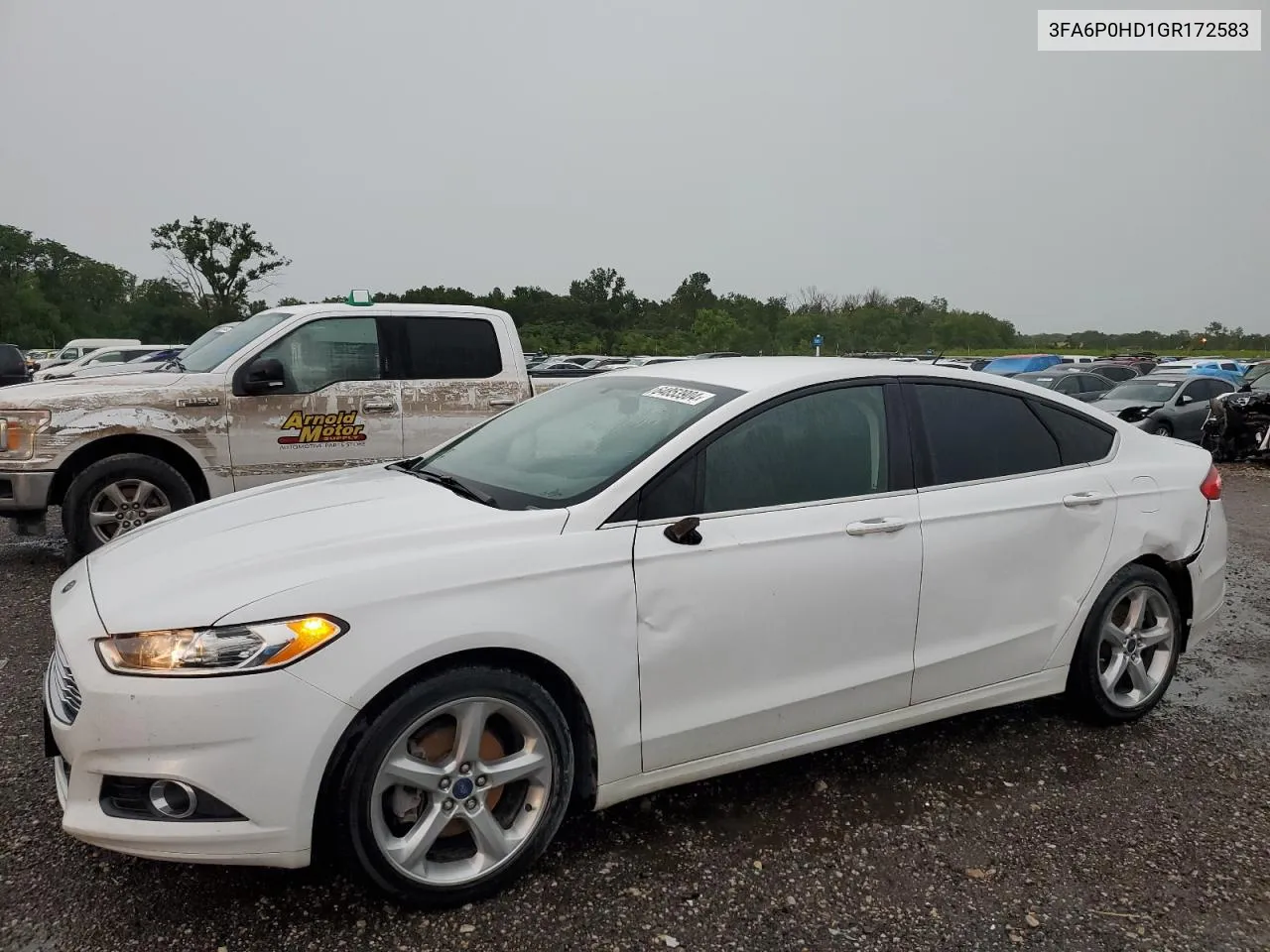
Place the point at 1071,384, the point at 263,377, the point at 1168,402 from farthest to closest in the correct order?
1. the point at 1071,384
2. the point at 1168,402
3. the point at 263,377

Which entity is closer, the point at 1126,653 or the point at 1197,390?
the point at 1126,653

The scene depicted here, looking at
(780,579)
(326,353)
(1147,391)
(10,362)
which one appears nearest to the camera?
(780,579)

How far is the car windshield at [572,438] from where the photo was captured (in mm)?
2900

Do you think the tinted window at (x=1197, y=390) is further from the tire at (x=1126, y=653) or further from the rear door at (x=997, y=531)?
the rear door at (x=997, y=531)

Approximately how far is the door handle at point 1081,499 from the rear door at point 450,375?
4463mm

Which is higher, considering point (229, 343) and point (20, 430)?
point (229, 343)

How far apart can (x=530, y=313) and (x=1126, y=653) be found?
6255 centimetres

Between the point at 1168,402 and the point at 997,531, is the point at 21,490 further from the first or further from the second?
the point at 1168,402

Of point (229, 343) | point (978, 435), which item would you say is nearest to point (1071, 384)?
point (229, 343)

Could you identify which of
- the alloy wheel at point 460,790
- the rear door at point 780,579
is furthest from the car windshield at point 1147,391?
the alloy wheel at point 460,790

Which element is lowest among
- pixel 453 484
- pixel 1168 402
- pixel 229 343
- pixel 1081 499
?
pixel 1168 402

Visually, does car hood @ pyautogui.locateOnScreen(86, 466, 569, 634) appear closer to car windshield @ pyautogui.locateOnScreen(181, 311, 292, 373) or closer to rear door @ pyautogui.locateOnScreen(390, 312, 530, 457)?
rear door @ pyautogui.locateOnScreen(390, 312, 530, 457)

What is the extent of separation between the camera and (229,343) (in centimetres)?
690

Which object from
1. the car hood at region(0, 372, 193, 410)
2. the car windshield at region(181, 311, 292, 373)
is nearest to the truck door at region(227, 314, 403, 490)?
the car windshield at region(181, 311, 292, 373)
